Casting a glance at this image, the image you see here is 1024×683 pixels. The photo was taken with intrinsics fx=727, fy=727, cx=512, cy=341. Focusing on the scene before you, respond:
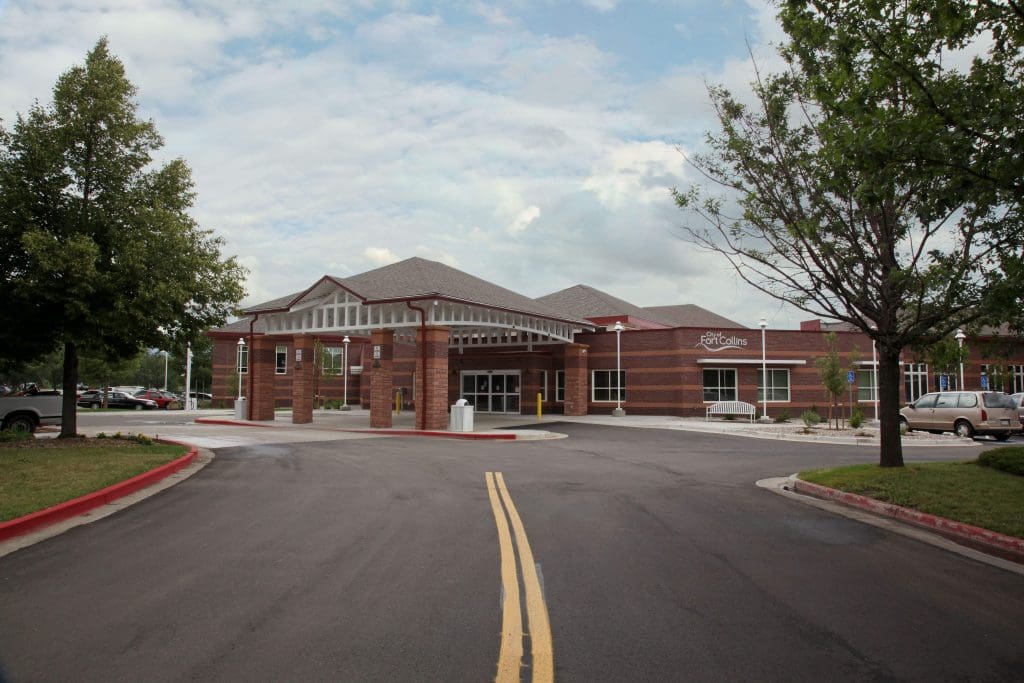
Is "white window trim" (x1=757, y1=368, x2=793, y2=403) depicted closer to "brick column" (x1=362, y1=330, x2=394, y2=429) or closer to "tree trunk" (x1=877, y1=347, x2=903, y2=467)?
"brick column" (x1=362, y1=330, x2=394, y2=429)

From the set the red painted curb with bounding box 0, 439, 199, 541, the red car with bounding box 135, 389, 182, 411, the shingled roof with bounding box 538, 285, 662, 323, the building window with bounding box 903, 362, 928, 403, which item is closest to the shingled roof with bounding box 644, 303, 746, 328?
the shingled roof with bounding box 538, 285, 662, 323

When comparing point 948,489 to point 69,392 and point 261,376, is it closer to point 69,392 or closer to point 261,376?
point 69,392

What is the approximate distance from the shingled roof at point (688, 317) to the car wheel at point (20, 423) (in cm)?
3841

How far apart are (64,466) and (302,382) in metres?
17.8

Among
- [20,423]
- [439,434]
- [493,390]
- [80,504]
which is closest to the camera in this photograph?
[80,504]

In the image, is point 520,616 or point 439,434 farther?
point 439,434

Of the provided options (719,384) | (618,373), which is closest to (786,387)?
(719,384)

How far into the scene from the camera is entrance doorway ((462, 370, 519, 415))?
131 ft

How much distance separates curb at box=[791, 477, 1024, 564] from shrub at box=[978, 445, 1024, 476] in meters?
2.98

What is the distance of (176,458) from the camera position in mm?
14711

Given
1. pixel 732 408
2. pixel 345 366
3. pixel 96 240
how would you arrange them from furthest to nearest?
pixel 345 366 < pixel 732 408 < pixel 96 240

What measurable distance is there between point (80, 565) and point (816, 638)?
20.4ft

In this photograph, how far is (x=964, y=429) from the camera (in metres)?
24.2

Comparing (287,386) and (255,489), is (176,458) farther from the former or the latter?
(287,386)
